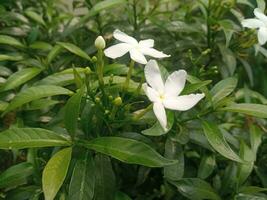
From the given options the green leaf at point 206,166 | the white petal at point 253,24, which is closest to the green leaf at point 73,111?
the green leaf at point 206,166

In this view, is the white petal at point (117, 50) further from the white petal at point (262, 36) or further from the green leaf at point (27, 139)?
the white petal at point (262, 36)

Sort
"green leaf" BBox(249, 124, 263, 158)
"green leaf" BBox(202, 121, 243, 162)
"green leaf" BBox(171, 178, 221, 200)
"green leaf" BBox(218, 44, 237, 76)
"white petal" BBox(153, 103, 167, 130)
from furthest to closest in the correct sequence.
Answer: "green leaf" BBox(218, 44, 237, 76)
"green leaf" BBox(249, 124, 263, 158)
"green leaf" BBox(171, 178, 221, 200)
"green leaf" BBox(202, 121, 243, 162)
"white petal" BBox(153, 103, 167, 130)

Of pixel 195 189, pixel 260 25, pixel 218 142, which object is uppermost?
pixel 260 25

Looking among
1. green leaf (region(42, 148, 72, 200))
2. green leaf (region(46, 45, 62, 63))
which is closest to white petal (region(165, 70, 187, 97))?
green leaf (region(42, 148, 72, 200))

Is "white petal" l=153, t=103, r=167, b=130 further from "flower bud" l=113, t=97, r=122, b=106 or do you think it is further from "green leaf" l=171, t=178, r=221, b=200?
"green leaf" l=171, t=178, r=221, b=200

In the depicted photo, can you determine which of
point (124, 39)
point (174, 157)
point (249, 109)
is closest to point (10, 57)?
point (124, 39)

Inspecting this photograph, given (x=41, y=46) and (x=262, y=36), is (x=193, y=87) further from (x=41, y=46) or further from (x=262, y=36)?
(x=41, y=46)

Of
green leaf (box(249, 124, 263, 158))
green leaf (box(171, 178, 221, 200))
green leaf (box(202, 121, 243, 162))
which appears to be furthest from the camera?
green leaf (box(249, 124, 263, 158))
